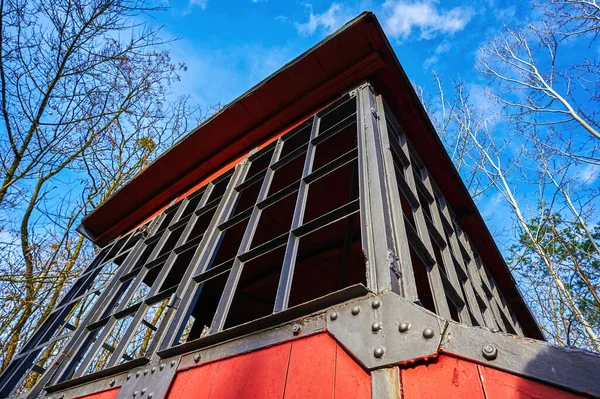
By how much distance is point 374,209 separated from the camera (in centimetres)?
199

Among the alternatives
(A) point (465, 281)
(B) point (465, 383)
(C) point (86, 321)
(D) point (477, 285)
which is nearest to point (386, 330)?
(B) point (465, 383)

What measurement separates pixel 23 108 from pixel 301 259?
6513mm

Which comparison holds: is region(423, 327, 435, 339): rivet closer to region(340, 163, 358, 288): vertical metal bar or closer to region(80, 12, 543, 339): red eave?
region(340, 163, 358, 288): vertical metal bar

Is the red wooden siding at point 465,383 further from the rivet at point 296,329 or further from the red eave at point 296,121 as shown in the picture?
the red eave at point 296,121

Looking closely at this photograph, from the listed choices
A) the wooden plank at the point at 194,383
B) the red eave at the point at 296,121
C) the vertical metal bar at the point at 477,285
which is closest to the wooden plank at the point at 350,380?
the wooden plank at the point at 194,383

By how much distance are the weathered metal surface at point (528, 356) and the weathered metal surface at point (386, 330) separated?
0.21 feet

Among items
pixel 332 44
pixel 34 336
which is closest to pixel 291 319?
pixel 332 44

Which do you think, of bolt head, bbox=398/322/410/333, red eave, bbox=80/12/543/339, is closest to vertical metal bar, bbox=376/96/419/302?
bolt head, bbox=398/322/410/333

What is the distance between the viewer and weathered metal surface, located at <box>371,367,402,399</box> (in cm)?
115

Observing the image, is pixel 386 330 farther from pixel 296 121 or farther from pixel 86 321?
pixel 86 321

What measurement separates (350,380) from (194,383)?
1.04 meters

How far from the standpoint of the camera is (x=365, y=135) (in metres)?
2.70

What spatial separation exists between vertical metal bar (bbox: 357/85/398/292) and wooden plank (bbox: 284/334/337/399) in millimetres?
340

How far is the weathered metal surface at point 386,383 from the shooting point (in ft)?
3.77
